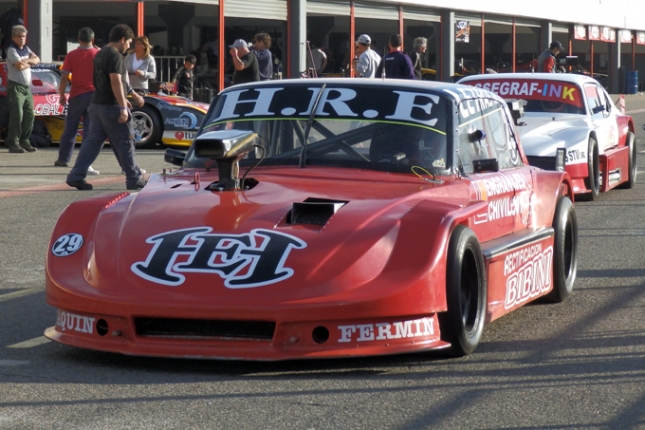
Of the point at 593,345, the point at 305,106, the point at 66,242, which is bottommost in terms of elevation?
the point at 593,345

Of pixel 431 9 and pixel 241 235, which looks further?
pixel 431 9

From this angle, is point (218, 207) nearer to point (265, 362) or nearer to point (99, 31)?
point (265, 362)

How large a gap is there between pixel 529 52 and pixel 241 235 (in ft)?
167

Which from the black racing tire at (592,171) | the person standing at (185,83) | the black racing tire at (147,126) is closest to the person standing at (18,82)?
the black racing tire at (147,126)

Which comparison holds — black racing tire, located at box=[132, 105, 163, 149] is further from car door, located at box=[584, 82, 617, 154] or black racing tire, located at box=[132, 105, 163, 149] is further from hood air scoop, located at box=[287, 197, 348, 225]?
hood air scoop, located at box=[287, 197, 348, 225]

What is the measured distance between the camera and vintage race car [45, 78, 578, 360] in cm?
473

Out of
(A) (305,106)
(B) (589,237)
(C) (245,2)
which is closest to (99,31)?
(C) (245,2)

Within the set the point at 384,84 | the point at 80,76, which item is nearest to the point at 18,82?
the point at 80,76

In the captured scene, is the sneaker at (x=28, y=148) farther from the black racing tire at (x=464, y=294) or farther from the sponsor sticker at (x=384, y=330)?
the sponsor sticker at (x=384, y=330)

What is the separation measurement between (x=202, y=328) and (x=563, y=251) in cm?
264

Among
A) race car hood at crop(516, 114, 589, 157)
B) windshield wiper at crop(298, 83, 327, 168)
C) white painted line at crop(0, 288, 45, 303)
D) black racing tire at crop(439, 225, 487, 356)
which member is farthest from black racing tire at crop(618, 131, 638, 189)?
black racing tire at crop(439, 225, 487, 356)

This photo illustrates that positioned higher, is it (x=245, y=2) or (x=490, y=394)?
(x=245, y=2)

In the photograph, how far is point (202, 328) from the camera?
479 centimetres

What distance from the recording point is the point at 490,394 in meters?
4.52
